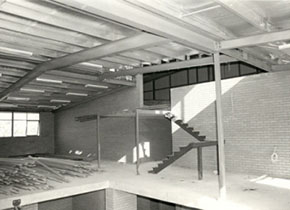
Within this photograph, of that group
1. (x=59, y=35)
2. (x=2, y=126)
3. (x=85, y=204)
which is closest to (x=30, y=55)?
(x=59, y=35)

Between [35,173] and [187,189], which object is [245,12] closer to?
[187,189]

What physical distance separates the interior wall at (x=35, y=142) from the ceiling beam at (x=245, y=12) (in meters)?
14.7

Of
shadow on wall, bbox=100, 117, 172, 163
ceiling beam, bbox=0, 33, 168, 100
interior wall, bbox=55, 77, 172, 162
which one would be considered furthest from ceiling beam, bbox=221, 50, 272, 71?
shadow on wall, bbox=100, 117, 172, 163

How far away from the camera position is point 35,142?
55.0ft

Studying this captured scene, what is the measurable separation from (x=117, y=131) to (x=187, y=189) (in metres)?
6.70

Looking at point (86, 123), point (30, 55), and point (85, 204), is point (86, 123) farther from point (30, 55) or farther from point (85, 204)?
point (30, 55)

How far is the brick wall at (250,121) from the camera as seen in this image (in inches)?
324

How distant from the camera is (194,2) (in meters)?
3.90

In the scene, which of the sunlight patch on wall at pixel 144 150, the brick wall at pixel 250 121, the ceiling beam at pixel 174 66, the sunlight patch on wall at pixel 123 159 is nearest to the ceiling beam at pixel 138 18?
the ceiling beam at pixel 174 66

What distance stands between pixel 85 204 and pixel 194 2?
25.7 ft

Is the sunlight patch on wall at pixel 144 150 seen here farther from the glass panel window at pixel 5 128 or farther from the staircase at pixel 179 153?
the glass panel window at pixel 5 128

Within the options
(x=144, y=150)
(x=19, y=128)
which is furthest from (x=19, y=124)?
(x=144, y=150)

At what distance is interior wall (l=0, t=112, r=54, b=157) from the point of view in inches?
617

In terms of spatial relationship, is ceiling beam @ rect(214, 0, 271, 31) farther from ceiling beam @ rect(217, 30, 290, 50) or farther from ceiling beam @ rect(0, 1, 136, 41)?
ceiling beam @ rect(0, 1, 136, 41)
